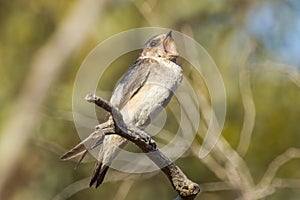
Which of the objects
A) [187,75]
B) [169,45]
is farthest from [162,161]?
[187,75]

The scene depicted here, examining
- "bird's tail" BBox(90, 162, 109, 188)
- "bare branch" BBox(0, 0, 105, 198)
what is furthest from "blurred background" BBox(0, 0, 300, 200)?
"bird's tail" BBox(90, 162, 109, 188)

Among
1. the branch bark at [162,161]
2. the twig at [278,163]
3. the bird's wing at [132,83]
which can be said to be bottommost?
the twig at [278,163]

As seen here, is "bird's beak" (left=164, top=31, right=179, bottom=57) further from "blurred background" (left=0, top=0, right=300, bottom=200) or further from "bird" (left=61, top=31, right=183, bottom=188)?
"blurred background" (left=0, top=0, right=300, bottom=200)

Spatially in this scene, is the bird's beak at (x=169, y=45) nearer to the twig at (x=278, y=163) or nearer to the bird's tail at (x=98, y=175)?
the bird's tail at (x=98, y=175)

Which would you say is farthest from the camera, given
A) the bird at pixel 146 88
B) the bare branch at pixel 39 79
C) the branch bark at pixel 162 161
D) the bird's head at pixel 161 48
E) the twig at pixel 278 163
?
the bare branch at pixel 39 79

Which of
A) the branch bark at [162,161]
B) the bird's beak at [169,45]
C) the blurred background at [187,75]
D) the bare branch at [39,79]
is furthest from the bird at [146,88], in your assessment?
the bare branch at [39,79]

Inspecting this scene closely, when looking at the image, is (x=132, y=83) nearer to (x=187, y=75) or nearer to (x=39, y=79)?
(x=187, y=75)

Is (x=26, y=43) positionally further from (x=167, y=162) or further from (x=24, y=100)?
(x=167, y=162)
